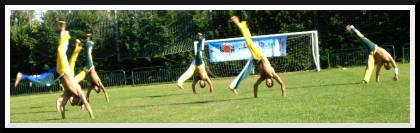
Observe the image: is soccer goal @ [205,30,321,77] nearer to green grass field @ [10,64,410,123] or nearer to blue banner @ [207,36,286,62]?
blue banner @ [207,36,286,62]

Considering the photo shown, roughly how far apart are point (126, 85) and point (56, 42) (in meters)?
3.58

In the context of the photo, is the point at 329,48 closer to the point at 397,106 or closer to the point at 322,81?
the point at 322,81

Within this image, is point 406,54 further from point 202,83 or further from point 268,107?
point 268,107

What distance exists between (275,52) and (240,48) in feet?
4.73

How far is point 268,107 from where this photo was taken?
12844 mm

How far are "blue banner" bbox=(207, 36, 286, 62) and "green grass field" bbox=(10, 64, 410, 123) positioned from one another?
23.4 ft

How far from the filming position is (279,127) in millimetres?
11242

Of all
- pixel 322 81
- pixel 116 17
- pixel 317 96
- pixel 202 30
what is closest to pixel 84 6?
pixel 317 96

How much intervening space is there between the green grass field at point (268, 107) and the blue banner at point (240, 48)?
23.4 feet

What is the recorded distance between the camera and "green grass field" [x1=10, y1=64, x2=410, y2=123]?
1162 centimetres

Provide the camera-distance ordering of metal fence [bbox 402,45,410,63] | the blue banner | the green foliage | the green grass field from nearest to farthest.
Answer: the green grass field, metal fence [bbox 402,45,410,63], the green foliage, the blue banner

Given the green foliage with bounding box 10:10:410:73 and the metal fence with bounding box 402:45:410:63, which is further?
the green foliage with bounding box 10:10:410:73

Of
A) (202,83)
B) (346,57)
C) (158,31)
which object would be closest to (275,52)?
(346,57)

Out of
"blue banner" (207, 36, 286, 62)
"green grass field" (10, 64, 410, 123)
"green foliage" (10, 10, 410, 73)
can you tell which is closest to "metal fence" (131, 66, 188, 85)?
"green foliage" (10, 10, 410, 73)
